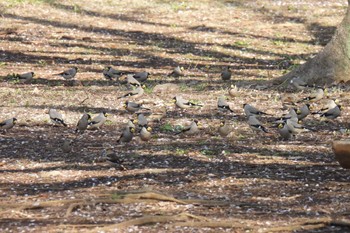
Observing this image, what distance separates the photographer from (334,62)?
602 inches

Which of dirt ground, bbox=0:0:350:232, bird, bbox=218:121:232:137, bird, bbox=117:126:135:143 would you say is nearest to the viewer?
dirt ground, bbox=0:0:350:232

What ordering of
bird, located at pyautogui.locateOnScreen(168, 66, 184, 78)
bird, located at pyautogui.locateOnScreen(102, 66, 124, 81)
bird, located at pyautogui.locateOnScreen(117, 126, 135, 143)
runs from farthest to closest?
bird, located at pyautogui.locateOnScreen(168, 66, 184, 78), bird, located at pyautogui.locateOnScreen(102, 66, 124, 81), bird, located at pyautogui.locateOnScreen(117, 126, 135, 143)

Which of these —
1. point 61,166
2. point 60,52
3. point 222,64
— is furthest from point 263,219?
point 60,52

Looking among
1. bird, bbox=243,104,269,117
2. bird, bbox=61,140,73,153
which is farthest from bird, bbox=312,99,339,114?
bird, bbox=61,140,73,153

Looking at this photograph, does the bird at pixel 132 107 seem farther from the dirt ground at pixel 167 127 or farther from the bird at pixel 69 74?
the bird at pixel 69 74

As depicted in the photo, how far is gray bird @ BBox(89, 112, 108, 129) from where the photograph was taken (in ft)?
41.0

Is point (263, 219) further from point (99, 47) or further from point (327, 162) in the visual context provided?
point (99, 47)

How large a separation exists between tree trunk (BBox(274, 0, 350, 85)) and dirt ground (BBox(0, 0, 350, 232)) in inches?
22.0

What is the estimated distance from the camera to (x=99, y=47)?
66.4ft

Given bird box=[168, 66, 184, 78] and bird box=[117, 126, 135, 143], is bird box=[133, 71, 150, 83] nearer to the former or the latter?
bird box=[168, 66, 184, 78]

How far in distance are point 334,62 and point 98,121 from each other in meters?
4.70

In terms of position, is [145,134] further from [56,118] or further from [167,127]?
[56,118]

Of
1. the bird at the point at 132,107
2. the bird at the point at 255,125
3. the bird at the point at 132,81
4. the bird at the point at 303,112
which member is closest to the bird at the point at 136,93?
the bird at the point at 132,81

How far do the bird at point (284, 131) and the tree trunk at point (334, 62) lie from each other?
3.66m
